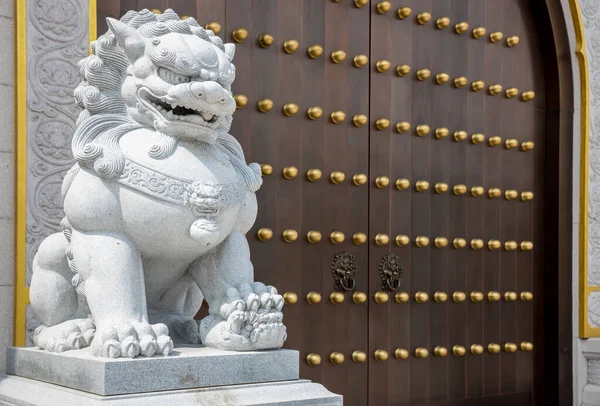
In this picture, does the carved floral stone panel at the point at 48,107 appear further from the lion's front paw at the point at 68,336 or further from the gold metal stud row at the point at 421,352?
the gold metal stud row at the point at 421,352

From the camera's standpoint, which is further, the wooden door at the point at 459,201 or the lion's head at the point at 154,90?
the wooden door at the point at 459,201

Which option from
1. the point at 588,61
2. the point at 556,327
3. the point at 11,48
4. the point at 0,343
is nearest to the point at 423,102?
the point at 588,61

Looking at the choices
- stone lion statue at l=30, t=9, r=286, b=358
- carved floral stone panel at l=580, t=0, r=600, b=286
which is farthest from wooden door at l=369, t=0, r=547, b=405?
stone lion statue at l=30, t=9, r=286, b=358

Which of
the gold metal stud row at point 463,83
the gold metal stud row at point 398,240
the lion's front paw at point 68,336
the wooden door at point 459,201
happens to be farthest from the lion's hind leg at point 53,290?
the gold metal stud row at point 463,83

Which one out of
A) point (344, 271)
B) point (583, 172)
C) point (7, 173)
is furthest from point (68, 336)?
point (583, 172)

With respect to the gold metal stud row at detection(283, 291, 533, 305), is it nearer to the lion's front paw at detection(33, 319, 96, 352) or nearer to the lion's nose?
the lion's front paw at detection(33, 319, 96, 352)

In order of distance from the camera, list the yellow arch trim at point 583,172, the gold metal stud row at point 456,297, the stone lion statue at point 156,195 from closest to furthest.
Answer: the stone lion statue at point 156,195 → the gold metal stud row at point 456,297 → the yellow arch trim at point 583,172

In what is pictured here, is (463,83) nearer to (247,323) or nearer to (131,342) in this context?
(247,323)

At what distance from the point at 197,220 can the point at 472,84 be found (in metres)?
2.27

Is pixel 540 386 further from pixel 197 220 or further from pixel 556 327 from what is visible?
pixel 197 220

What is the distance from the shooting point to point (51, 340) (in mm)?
1918

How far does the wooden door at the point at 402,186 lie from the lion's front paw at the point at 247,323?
4.13ft

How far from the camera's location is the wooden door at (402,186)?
3223mm

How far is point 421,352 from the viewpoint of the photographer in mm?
3561
